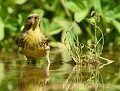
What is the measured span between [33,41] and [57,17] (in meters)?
2.23

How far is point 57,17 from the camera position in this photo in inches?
297

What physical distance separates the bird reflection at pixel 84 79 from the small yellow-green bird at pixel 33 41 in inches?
20.7

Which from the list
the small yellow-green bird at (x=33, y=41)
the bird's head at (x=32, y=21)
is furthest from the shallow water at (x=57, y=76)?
the bird's head at (x=32, y=21)

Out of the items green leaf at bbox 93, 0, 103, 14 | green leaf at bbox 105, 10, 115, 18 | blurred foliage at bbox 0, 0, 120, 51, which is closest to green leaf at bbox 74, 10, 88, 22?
blurred foliage at bbox 0, 0, 120, 51

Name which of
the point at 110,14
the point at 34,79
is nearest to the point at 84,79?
the point at 34,79

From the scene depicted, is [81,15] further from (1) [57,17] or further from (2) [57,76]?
(2) [57,76]

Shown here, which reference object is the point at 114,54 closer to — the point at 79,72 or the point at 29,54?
the point at 29,54

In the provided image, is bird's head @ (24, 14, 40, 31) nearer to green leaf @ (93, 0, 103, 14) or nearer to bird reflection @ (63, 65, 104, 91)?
bird reflection @ (63, 65, 104, 91)

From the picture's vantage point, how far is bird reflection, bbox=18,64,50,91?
3719 mm

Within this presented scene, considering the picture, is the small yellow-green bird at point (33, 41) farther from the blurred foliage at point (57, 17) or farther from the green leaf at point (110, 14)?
the green leaf at point (110, 14)

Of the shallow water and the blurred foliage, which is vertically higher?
the blurred foliage

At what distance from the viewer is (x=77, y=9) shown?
265 inches

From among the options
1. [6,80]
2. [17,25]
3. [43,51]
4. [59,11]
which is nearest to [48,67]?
[43,51]

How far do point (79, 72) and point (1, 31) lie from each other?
2.30m
